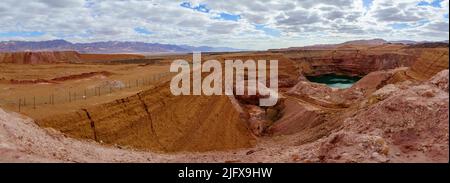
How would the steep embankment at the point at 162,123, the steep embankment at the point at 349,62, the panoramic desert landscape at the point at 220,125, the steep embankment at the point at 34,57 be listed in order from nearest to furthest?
the panoramic desert landscape at the point at 220,125 → the steep embankment at the point at 162,123 → the steep embankment at the point at 34,57 → the steep embankment at the point at 349,62

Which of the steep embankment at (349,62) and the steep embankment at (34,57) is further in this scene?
the steep embankment at (349,62)

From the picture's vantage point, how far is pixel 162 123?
82.9ft

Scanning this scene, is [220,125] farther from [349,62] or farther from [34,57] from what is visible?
[349,62]

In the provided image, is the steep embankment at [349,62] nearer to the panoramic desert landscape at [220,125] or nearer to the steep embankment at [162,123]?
the panoramic desert landscape at [220,125]

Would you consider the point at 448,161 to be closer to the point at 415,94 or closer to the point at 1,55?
the point at 415,94

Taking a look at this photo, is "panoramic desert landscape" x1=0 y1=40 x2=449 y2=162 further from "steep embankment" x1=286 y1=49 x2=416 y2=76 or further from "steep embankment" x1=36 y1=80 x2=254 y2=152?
"steep embankment" x1=286 y1=49 x2=416 y2=76

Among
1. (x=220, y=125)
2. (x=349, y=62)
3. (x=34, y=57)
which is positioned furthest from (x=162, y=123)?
(x=349, y=62)

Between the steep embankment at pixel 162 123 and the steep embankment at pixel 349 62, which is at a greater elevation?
the steep embankment at pixel 349 62

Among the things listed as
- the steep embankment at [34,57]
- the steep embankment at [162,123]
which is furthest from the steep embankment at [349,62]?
the steep embankment at [162,123]

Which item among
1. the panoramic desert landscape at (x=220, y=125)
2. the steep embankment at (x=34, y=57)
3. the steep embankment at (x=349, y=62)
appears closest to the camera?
the panoramic desert landscape at (x=220, y=125)

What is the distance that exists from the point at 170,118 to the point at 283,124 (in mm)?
9052

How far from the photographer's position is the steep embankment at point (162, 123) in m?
21.2

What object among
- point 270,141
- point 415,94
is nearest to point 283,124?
point 270,141
